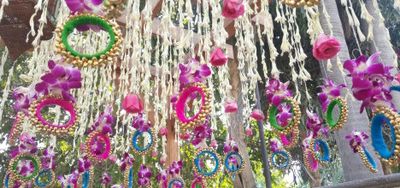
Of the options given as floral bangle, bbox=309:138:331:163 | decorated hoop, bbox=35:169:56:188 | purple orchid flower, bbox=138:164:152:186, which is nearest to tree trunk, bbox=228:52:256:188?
purple orchid flower, bbox=138:164:152:186

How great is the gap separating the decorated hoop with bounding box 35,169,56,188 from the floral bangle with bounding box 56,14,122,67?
1.23 meters

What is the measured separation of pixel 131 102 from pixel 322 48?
1.92 ft

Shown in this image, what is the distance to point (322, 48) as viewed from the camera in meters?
0.85

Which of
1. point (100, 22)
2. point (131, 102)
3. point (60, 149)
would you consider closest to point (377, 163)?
point (131, 102)

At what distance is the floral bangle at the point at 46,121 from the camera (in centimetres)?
114

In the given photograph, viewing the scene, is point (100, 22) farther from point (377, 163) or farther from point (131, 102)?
point (377, 163)

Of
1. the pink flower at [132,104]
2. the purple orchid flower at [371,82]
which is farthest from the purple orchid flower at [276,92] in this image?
the pink flower at [132,104]

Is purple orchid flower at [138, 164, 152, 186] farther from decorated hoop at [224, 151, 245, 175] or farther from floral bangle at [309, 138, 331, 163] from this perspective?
Answer: floral bangle at [309, 138, 331, 163]

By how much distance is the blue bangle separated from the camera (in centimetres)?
91

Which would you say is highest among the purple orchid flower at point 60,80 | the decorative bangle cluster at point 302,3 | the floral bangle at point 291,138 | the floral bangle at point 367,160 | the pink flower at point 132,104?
the decorative bangle cluster at point 302,3

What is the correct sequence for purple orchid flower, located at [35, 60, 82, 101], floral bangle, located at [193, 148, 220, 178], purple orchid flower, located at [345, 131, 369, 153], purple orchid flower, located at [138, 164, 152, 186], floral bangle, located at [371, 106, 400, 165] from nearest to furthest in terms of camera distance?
floral bangle, located at [371, 106, 400, 165], purple orchid flower, located at [35, 60, 82, 101], purple orchid flower, located at [345, 131, 369, 153], floral bangle, located at [193, 148, 220, 178], purple orchid flower, located at [138, 164, 152, 186]

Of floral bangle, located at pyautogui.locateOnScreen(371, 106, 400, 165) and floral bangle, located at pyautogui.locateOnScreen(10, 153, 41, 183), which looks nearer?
floral bangle, located at pyautogui.locateOnScreen(371, 106, 400, 165)

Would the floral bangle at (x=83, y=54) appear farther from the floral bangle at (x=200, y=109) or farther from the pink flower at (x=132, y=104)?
the floral bangle at (x=200, y=109)

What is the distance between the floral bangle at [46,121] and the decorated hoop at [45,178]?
84 centimetres
